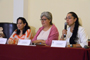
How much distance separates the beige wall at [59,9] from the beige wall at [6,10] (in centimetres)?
67

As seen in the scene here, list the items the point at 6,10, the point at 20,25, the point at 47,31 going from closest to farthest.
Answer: the point at 47,31
the point at 20,25
the point at 6,10

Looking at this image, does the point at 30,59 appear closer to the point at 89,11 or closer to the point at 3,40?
the point at 3,40

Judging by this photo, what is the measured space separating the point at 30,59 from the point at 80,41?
0.94 metres

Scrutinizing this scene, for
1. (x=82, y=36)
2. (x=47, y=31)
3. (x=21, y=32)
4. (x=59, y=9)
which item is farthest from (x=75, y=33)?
(x=59, y=9)

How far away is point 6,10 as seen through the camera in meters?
4.54

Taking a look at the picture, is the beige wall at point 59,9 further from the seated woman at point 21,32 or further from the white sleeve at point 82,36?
the white sleeve at point 82,36

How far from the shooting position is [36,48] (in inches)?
74.0


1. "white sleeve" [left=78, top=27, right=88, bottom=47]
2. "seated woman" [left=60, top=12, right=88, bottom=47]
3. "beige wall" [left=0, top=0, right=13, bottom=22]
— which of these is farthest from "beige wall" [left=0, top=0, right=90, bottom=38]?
"white sleeve" [left=78, top=27, right=88, bottom=47]

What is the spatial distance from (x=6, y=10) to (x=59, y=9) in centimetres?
174

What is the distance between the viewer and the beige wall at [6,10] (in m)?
4.43

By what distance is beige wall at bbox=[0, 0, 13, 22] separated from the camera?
4.43 meters

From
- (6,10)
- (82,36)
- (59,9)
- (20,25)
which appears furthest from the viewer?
(6,10)

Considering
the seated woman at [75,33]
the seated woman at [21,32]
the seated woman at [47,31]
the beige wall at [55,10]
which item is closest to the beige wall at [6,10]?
the beige wall at [55,10]

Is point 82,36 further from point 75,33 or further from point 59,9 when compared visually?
point 59,9
